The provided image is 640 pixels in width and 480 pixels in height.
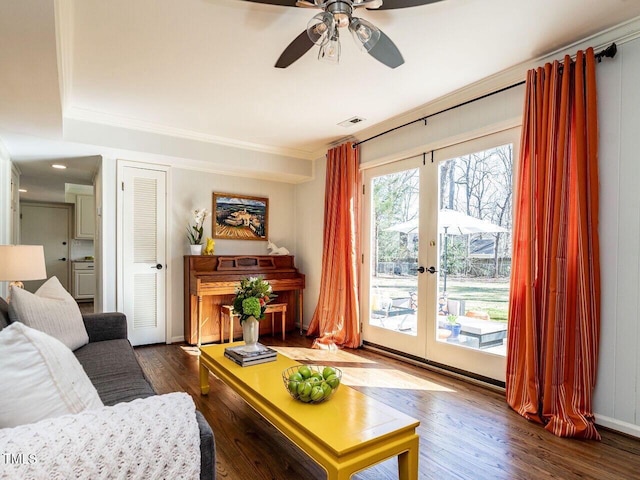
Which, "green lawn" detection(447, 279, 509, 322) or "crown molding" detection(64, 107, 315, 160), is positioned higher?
"crown molding" detection(64, 107, 315, 160)

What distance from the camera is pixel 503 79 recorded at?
2809 millimetres

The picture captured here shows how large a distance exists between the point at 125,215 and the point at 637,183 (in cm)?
450

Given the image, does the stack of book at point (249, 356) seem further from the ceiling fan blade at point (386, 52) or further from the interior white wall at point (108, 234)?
the interior white wall at point (108, 234)

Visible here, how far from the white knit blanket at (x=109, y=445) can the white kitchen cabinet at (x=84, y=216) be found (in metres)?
7.82

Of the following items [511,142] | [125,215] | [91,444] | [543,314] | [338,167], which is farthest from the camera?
[338,167]

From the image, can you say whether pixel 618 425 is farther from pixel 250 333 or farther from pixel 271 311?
pixel 271 311

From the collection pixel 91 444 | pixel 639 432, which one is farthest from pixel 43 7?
pixel 639 432

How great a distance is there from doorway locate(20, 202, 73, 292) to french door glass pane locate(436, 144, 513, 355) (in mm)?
7735

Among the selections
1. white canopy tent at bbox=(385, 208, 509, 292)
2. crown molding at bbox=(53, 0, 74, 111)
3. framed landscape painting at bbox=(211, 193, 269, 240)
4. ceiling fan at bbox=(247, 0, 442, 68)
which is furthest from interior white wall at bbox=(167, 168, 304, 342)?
ceiling fan at bbox=(247, 0, 442, 68)

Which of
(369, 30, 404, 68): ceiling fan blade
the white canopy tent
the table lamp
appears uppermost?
(369, 30, 404, 68): ceiling fan blade

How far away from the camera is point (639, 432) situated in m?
2.12

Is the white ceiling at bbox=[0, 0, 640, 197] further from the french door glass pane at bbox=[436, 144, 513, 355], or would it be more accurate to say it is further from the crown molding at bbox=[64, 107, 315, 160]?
the french door glass pane at bbox=[436, 144, 513, 355]

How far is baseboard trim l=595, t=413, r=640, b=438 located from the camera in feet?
6.99

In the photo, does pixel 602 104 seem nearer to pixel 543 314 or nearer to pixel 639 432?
pixel 543 314
